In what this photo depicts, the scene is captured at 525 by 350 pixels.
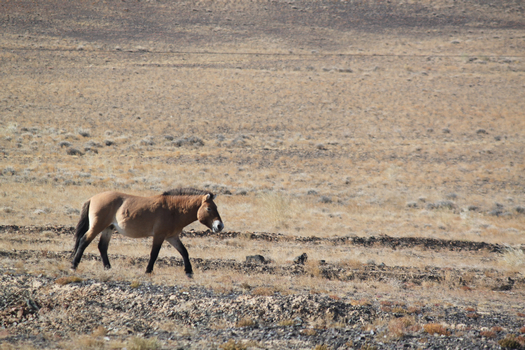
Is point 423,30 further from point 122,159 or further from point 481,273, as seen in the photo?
point 481,273

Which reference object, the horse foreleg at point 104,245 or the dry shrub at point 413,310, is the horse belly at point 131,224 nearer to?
the horse foreleg at point 104,245

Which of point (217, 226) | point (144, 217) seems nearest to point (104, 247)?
point (144, 217)

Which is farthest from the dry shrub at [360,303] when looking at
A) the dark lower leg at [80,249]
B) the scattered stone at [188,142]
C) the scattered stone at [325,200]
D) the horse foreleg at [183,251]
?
the scattered stone at [188,142]

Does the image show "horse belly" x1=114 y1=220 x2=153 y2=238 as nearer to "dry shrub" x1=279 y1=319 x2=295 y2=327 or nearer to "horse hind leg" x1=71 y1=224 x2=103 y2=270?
"horse hind leg" x1=71 y1=224 x2=103 y2=270

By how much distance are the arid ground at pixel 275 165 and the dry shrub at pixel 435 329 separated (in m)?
0.03

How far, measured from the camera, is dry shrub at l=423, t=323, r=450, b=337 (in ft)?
27.9

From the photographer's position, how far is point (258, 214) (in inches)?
864

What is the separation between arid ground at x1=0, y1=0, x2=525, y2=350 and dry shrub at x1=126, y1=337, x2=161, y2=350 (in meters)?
0.03

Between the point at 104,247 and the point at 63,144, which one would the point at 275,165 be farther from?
the point at 104,247

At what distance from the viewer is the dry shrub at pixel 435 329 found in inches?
335

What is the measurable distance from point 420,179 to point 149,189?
61.9 ft

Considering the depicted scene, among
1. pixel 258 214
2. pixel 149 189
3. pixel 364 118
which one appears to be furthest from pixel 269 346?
pixel 364 118

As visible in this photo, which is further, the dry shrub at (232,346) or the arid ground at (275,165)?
the arid ground at (275,165)

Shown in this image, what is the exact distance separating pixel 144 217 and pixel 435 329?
22.5 feet
